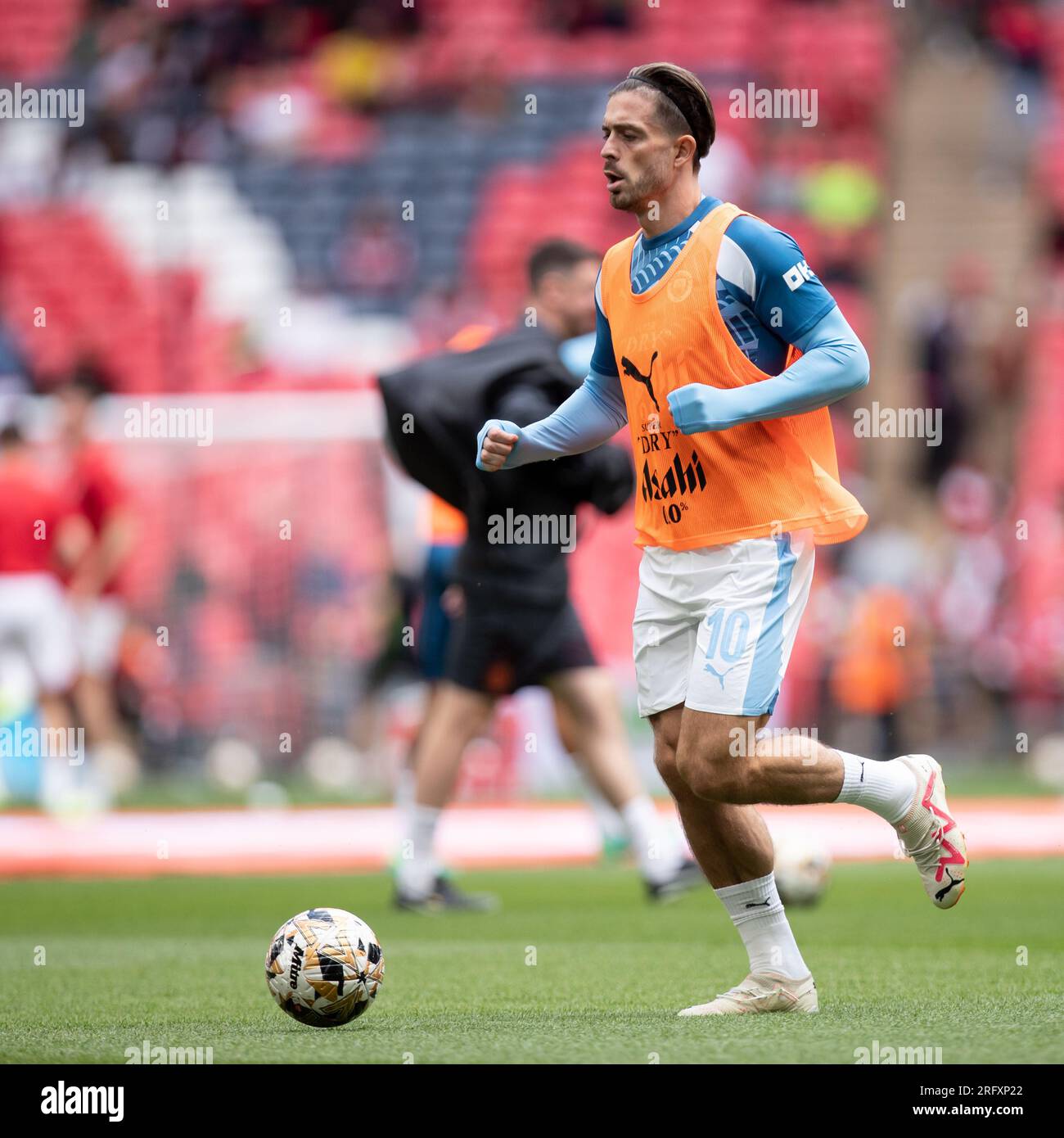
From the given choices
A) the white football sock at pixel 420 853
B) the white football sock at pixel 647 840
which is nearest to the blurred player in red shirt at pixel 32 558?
the white football sock at pixel 420 853

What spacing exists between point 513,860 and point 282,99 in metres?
12.5

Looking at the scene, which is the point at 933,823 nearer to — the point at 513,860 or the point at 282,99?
the point at 513,860

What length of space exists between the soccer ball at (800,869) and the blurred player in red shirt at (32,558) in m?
7.10

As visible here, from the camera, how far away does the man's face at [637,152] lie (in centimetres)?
488

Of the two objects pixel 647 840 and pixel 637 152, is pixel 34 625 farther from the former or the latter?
pixel 637 152

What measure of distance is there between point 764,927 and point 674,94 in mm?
2226

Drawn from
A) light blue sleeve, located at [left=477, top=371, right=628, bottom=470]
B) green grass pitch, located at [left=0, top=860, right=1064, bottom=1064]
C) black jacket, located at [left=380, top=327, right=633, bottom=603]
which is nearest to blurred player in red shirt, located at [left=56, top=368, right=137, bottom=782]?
green grass pitch, located at [left=0, top=860, right=1064, bottom=1064]

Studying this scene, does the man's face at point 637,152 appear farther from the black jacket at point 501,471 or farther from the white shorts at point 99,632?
the white shorts at point 99,632

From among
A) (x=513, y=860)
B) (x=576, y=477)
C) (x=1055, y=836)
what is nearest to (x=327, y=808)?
(x=513, y=860)

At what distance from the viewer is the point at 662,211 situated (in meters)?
4.94

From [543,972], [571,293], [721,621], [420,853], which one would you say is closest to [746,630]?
[721,621]

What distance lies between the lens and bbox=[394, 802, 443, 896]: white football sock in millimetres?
8188

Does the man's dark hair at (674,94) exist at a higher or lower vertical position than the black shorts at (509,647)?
higher

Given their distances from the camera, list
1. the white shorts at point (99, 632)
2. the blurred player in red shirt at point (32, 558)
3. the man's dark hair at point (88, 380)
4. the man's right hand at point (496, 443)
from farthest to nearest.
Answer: the man's dark hair at point (88, 380) < the white shorts at point (99, 632) < the blurred player in red shirt at point (32, 558) < the man's right hand at point (496, 443)
